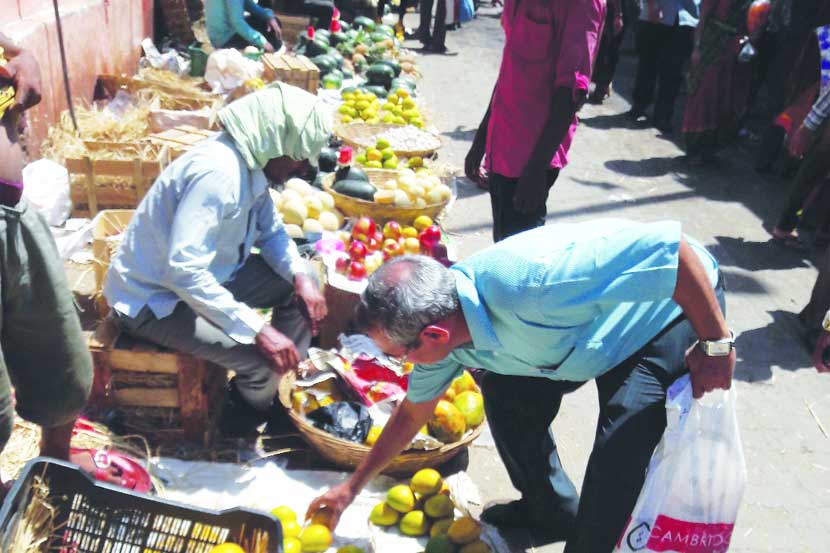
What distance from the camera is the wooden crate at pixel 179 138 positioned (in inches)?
198

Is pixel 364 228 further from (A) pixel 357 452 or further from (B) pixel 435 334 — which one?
(B) pixel 435 334

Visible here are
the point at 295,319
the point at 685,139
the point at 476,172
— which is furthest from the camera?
the point at 685,139

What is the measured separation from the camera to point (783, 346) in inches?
189

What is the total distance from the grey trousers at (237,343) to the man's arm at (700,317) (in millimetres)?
1712

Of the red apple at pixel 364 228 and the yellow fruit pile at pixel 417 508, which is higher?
the red apple at pixel 364 228

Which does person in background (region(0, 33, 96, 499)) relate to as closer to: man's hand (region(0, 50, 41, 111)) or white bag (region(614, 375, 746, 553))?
man's hand (region(0, 50, 41, 111))

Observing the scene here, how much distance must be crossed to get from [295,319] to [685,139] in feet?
20.5

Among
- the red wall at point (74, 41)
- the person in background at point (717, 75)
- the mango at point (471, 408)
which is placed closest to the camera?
the mango at point (471, 408)

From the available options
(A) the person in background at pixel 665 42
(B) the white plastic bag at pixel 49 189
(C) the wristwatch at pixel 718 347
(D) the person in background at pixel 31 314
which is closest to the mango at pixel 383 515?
(D) the person in background at pixel 31 314

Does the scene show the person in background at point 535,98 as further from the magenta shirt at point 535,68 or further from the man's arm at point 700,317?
the man's arm at point 700,317

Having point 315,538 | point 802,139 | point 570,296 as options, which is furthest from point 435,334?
point 802,139

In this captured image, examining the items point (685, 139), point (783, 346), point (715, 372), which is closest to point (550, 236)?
point (715, 372)

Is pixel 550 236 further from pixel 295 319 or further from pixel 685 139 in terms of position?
pixel 685 139

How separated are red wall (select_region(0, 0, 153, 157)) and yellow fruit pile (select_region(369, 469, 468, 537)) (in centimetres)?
337
